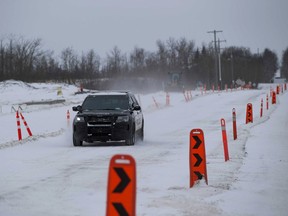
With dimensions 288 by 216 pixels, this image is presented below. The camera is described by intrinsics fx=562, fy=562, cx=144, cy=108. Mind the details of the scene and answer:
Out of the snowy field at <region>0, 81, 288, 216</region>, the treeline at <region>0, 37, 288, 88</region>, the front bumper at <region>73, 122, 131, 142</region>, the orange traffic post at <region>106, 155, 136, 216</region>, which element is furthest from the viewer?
the treeline at <region>0, 37, 288, 88</region>

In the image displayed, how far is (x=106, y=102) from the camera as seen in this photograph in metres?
18.3

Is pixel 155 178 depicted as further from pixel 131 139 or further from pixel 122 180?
pixel 131 139

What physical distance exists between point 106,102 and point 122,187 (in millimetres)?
13652

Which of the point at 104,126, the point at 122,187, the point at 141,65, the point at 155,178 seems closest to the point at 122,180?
the point at 122,187

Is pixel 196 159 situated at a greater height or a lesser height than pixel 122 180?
lesser

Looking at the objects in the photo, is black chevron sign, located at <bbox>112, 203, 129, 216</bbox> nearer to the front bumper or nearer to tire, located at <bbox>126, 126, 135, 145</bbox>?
the front bumper

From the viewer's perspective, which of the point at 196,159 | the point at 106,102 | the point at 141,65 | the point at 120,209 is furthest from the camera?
the point at 141,65

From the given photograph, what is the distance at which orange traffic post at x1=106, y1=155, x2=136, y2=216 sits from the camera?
4.71 m

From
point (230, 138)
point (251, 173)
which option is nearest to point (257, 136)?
point (230, 138)

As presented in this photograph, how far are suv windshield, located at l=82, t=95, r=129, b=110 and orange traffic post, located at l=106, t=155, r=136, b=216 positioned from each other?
1324 cm

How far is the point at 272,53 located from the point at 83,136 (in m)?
189

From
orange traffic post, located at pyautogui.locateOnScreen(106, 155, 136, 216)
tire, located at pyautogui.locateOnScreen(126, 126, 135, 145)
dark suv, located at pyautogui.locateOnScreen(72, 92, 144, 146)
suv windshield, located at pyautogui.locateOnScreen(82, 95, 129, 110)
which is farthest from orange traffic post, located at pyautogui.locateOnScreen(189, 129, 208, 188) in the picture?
suv windshield, located at pyautogui.locateOnScreen(82, 95, 129, 110)

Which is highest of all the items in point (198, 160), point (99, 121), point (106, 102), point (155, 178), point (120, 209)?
point (106, 102)

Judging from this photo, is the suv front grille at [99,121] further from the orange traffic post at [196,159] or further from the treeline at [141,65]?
the treeline at [141,65]
